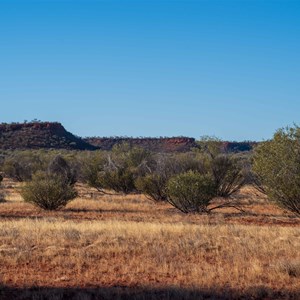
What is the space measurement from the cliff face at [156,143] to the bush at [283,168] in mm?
110034

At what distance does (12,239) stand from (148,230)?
425 cm

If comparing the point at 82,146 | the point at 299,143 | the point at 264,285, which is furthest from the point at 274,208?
the point at 82,146

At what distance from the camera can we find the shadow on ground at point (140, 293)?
912cm

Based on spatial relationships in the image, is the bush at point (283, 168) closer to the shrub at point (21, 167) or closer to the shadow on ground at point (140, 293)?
the shadow on ground at point (140, 293)

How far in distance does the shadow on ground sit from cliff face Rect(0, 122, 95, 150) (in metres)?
93.7

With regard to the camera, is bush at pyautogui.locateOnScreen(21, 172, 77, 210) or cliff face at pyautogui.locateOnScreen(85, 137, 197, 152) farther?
cliff face at pyautogui.locateOnScreen(85, 137, 197, 152)

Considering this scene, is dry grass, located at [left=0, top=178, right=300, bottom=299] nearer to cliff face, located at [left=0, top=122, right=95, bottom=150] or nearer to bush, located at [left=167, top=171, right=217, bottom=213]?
bush, located at [left=167, top=171, right=217, bottom=213]

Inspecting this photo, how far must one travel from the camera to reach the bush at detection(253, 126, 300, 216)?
19867mm

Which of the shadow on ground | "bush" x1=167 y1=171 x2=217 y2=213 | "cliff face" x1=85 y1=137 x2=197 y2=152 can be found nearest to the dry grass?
the shadow on ground

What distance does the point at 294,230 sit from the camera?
1650 centimetres

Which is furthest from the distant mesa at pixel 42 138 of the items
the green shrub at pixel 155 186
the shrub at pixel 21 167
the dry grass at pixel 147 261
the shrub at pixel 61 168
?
the dry grass at pixel 147 261

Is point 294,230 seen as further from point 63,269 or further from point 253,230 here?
point 63,269

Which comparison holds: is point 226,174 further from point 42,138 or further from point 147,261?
point 42,138

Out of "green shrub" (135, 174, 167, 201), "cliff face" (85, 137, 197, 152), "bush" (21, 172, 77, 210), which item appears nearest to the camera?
"bush" (21, 172, 77, 210)
